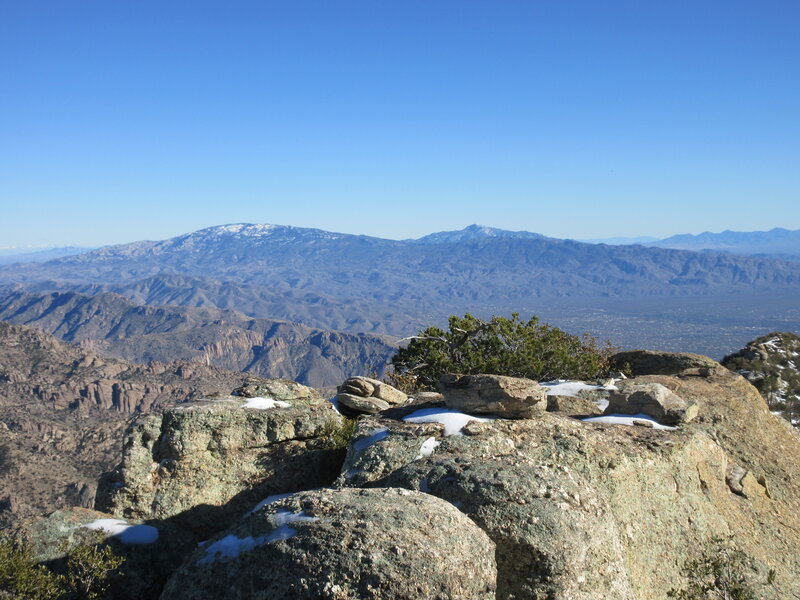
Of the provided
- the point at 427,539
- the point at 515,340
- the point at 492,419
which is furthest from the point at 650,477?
the point at 515,340

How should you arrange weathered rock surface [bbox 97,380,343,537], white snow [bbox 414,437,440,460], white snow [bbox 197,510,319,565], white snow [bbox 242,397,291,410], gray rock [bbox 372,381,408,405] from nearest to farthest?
white snow [bbox 197,510,319,565]
white snow [bbox 414,437,440,460]
weathered rock surface [bbox 97,380,343,537]
white snow [bbox 242,397,291,410]
gray rock [bbox 372,381,408,405]

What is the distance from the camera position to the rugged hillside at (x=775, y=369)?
32594 mm

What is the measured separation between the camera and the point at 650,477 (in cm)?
1309

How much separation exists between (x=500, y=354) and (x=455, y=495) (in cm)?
1616

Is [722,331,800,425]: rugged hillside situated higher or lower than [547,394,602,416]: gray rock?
lower

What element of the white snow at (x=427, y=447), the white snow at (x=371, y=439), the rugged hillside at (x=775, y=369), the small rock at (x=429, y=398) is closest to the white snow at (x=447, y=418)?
the white snow at (x=427, y=447)

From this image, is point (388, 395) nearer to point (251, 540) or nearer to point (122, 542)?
point (122, 542)

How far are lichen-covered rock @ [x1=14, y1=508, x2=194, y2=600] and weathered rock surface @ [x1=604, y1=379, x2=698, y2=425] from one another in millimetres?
11744

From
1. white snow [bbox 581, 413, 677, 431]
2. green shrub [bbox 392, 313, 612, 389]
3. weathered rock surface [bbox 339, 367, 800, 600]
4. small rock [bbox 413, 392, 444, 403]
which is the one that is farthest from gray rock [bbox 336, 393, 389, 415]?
white snow [bbox 581, 413, 677, 431]

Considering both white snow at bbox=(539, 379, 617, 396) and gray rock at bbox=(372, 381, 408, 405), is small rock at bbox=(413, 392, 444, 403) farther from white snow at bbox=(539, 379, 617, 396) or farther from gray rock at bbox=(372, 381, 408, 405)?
white snow at bbox=(539, 379, 617, 396)

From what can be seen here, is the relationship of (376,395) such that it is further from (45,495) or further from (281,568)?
(45,495)

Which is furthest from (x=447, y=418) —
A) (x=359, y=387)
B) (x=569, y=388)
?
(x=569, y=388)

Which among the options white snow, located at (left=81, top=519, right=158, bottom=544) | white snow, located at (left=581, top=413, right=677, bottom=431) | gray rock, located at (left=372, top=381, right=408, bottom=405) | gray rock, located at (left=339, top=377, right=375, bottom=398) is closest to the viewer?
white snow, located at (left=81, top=519, right=158, bottom=544)

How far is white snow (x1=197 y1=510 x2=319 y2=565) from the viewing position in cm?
896
